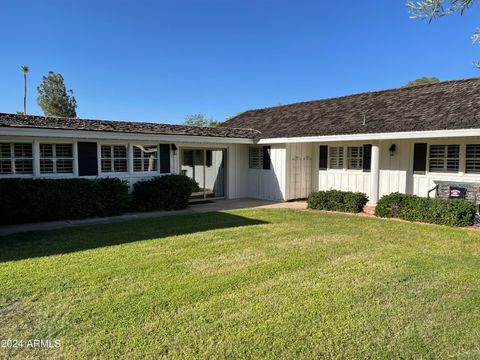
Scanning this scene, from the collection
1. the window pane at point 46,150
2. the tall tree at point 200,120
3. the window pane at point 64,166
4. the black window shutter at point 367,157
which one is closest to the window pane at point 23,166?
the window pane at point 46,150

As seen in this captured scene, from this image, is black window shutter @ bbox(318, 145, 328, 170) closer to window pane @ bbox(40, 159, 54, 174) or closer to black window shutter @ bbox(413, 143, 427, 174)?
black window shutter @ bbox(413, 143, 427, 174)

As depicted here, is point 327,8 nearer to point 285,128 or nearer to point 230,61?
point 285,128

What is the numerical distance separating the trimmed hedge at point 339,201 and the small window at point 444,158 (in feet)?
8.33

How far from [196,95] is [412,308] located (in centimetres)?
4522

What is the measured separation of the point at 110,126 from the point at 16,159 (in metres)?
3.09

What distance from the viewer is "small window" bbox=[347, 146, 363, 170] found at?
1363 cm

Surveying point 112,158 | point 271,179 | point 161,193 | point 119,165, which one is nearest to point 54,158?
point 112,158

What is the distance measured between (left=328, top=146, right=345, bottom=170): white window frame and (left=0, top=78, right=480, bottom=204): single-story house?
1.7 inches

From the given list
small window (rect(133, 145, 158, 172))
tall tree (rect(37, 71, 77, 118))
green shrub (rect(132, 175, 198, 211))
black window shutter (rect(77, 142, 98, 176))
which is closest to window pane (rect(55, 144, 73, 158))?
black window shutter (rect(77, 142, 98, 176))

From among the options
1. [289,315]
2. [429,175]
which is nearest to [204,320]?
[289,315]

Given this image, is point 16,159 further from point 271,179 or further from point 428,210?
point 428,210

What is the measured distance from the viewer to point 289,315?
3904 mm

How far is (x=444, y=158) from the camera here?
37.1ft

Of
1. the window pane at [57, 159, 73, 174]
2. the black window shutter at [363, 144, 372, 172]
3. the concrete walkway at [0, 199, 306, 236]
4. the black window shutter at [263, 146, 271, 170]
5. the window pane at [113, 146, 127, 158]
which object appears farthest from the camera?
the black window shutter at [263, 146, 271, 170]
